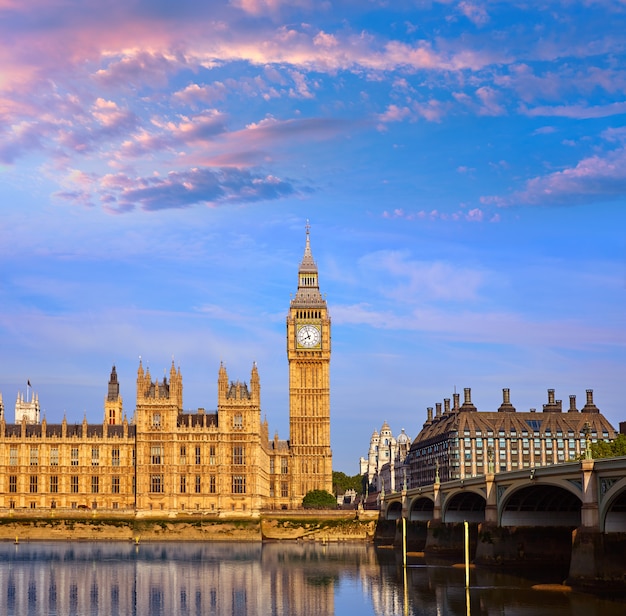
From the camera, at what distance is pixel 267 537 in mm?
174750

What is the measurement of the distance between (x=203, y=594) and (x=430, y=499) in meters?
59.3

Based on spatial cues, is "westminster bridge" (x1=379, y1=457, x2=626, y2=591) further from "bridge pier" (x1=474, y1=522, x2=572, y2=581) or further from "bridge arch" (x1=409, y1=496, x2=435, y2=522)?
"bridge arch" (x1=409, y1=496, x2=435, y2=522)

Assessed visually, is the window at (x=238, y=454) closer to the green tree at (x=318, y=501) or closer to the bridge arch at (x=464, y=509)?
the green tree at (x=318, y=501)

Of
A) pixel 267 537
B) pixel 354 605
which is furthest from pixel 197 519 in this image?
pixel 354 605

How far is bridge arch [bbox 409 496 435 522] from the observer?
146312mm

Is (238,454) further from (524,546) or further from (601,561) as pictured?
(601,561)

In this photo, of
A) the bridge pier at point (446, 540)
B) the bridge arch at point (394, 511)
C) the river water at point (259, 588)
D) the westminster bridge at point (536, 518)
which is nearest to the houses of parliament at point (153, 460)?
the bridge arch at point (394, 511)

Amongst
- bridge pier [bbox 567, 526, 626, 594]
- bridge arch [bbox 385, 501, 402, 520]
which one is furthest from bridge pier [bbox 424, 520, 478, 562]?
bridge pier [bbox 567, 526, 626, 594]

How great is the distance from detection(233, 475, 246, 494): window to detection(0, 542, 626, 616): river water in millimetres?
50938

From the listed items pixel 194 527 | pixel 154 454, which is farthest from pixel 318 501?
pixel 154 454

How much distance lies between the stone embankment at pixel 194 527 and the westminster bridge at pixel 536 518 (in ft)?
31.8

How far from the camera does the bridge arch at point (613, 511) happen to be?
77.6 meters

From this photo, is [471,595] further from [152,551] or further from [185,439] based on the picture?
[185,439]

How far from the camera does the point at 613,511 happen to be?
266 ft
